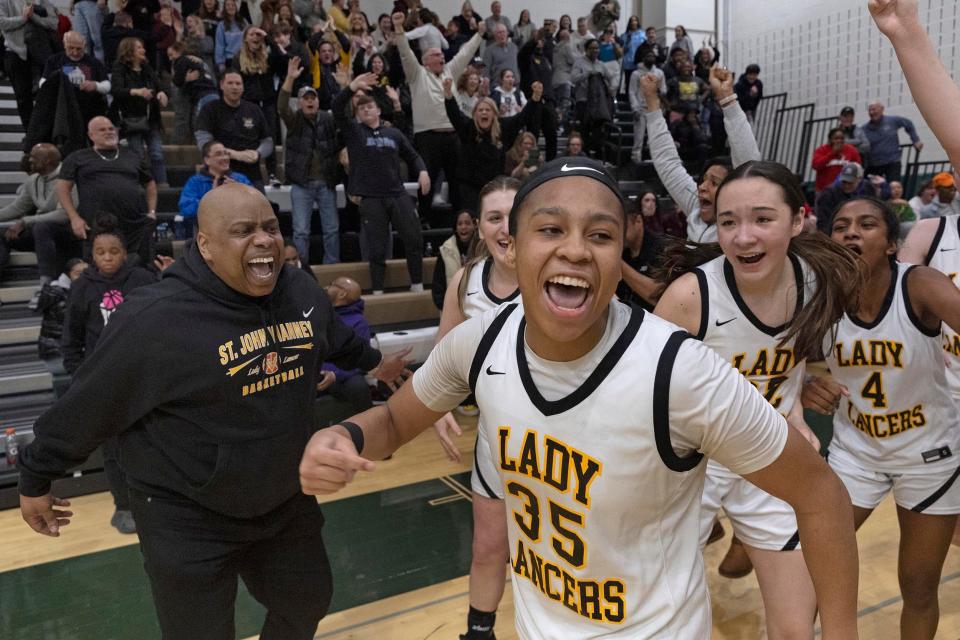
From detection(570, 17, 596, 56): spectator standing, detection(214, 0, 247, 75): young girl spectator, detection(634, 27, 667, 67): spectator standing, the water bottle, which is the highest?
detection(570, 17, 596, 56): spectator standing

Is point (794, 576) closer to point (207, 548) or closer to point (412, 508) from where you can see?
point (207, 548)

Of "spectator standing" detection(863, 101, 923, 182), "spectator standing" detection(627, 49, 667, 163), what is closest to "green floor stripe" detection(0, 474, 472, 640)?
"spectator standing" detection(627, 49, 667, 163)

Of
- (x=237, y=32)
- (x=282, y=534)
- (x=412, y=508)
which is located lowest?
(x=412, y=508)

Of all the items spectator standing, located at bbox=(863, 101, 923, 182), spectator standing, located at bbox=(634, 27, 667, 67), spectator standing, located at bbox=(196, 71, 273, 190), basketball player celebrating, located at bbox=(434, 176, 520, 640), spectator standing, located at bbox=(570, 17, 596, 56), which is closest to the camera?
basketball player celebrating, located at bbox=(434, 176, 520, 640)

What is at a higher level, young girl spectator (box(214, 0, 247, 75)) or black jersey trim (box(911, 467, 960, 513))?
young girl spectator (box(214, 0, 247, 75))

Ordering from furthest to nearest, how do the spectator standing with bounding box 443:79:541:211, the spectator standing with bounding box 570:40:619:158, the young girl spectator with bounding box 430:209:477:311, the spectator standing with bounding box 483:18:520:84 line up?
the spectator standing with bounding box 570:40:619:158
the spectator standing with bounding box 483:18:520:84
the spectator standing with bounding box 443:79:541:211
the young girl spectator with bounding box 430:209:477:311

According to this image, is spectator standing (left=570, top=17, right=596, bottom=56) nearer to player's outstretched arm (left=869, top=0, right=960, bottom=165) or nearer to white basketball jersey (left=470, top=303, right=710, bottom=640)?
player's outstretched arm (left=869, top=0, right=960, bottom=165)

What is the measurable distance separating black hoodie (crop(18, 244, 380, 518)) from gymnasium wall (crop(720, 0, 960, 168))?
44.4ft

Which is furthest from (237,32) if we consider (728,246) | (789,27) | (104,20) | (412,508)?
(789,27)

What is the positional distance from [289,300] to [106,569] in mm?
2619

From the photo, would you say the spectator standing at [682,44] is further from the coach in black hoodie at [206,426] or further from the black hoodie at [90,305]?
the coach in black hoodie at [206,426]

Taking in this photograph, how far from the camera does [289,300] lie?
2.77 meters

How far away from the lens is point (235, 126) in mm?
7781

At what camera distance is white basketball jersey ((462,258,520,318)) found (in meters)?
3.24
